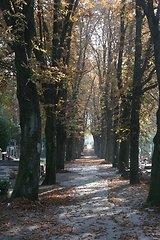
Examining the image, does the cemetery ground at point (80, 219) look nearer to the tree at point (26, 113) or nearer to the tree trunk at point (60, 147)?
the tree at point (26, 113)

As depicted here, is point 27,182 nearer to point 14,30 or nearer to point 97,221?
point 97,221

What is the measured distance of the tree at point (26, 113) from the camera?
11.6m

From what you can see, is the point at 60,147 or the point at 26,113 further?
the point at 60,147

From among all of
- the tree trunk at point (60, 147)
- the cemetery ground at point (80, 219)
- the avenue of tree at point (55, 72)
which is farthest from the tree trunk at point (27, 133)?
the tree trunk at point (60, 147)

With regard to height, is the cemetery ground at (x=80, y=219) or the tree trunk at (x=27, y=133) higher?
the tree trunk at (x=27, y=133)

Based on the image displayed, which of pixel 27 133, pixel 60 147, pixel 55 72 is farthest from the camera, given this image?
pixel 60 147

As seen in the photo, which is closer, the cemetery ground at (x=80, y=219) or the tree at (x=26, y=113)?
the cemetery ground at (x=80, y=219)

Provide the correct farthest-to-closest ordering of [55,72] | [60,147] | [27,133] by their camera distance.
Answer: [60,147], [55,72], [27,133]

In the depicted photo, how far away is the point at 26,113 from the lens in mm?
11898

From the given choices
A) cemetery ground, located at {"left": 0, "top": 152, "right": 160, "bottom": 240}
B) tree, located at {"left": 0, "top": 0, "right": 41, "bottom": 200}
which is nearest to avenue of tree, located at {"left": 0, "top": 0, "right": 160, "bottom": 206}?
tree, located at {"left": 0, "top": 0, "right": 41, "bottom": 200}

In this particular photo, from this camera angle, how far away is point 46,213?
1059 centimetres

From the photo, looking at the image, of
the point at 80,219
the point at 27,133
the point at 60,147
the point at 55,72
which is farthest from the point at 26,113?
the point at 60,147

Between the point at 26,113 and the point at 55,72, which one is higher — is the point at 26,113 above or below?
below

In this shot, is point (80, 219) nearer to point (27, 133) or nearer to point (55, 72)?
point (27, 133)
